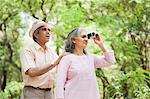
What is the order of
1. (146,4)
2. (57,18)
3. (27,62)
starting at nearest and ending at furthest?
(27,62), (146,4), (57,18)

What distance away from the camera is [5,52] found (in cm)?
983

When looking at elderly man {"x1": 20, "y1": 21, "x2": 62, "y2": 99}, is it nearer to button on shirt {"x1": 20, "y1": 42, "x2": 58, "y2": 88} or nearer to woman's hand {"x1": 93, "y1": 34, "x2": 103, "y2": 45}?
button on shirt {"x1": 20, "y1": 42, "x2": 58, "y2": 88}

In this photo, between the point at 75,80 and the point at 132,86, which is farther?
the point at 132,86

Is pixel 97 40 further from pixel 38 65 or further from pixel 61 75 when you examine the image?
pixel 38 65

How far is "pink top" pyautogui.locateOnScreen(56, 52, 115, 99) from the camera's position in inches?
105

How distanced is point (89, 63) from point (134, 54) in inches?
156

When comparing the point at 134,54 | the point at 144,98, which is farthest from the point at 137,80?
the point at 134,54

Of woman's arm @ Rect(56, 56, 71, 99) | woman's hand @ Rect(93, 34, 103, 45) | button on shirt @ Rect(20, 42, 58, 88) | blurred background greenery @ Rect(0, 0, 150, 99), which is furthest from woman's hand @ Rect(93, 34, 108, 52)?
blurred background greenery @ Rect(0, 0, 150, 99)

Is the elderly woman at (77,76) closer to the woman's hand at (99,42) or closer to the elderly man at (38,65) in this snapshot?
the woman's hand at (99,42)

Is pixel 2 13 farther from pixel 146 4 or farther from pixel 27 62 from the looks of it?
pixel 27 62

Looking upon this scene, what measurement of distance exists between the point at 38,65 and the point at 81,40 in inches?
17.7

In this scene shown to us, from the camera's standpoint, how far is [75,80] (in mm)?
2682

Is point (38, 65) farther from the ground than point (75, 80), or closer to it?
farther from the ground

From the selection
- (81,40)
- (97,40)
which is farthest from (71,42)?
(97,40)
